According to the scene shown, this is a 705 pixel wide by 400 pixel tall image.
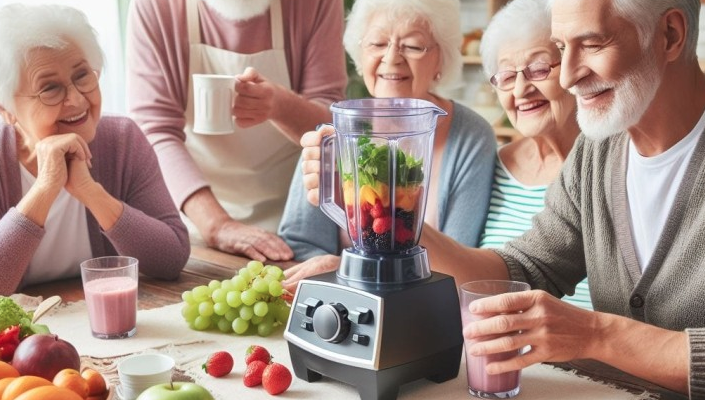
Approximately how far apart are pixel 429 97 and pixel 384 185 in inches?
44.8

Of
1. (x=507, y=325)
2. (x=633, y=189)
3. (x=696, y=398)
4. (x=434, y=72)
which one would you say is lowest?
(x=696, y=398)

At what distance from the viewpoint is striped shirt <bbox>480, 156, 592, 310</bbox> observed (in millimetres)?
2264

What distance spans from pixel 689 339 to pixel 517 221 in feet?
2.96

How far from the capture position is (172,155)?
2703mm

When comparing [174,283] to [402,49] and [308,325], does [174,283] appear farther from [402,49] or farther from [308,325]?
[402,49]

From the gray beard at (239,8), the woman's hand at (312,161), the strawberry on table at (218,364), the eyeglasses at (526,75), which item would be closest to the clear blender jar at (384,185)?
the woman's hand at (312,161)

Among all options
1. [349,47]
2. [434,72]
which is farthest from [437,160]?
[349,47]

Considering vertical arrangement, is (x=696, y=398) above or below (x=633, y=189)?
below

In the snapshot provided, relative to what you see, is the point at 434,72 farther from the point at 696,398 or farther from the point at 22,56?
the point at 696,398

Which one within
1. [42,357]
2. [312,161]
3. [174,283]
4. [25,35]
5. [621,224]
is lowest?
[174,283]

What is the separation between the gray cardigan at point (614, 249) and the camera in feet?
5.33

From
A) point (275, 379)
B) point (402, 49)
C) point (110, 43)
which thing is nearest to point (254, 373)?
point (275, 379)

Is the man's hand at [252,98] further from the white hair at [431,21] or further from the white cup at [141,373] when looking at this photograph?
the white cup at [141,373]

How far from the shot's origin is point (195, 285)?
2125 millimetres
